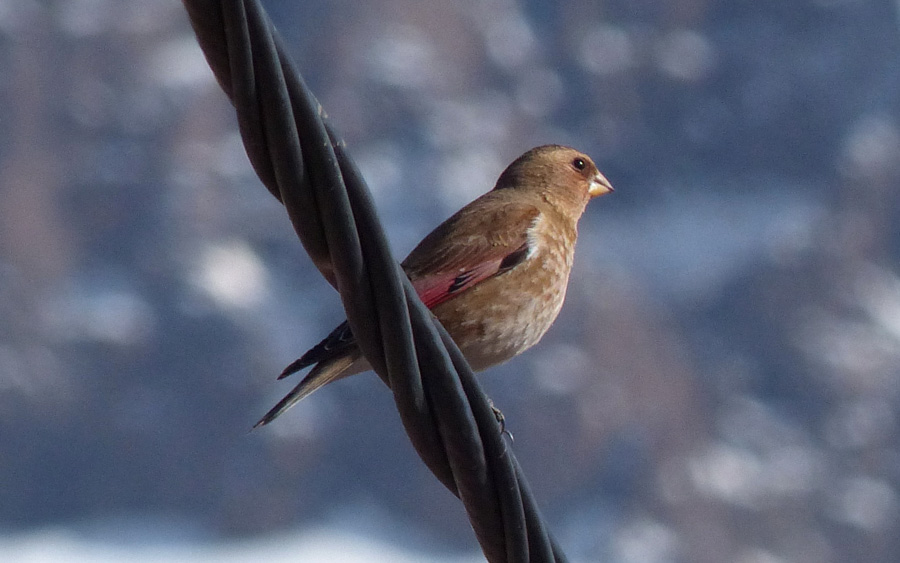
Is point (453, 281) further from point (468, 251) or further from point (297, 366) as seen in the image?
point (297, 366)

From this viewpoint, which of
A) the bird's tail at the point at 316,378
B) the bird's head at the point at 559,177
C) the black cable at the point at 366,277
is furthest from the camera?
the bird's head at the point at 559,177

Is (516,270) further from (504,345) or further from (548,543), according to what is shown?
(548,543)

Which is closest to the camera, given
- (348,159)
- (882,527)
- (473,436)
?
(348,159)

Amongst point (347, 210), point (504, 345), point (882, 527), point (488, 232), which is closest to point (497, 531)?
point (347, 210)

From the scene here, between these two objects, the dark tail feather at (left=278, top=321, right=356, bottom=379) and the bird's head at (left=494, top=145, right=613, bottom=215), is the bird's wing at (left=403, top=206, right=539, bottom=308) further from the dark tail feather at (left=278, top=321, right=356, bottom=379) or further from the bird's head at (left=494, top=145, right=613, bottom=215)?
the bird's head at (left=494, top=145, right=613, bottom=215)

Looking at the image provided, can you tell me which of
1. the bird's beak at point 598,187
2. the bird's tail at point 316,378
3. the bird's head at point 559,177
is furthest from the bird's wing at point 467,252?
the bird's beak at point 598,187

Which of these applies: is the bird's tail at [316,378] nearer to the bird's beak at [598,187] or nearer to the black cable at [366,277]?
the black cable at [366,277]

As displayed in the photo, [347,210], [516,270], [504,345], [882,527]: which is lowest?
[347,210]

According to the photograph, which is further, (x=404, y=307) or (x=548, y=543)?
(x=548, y=543)
